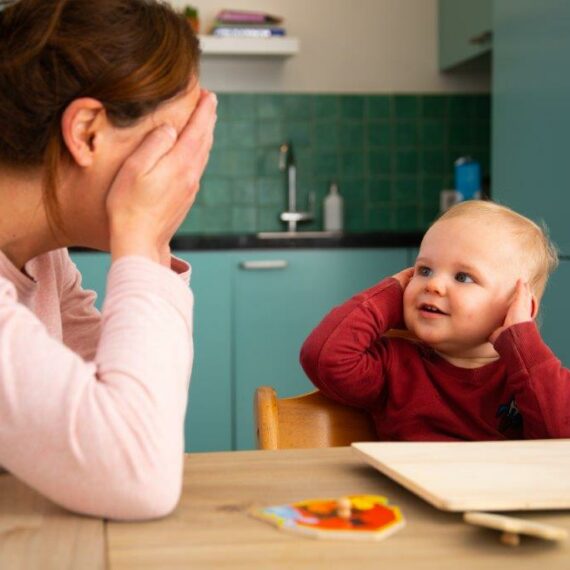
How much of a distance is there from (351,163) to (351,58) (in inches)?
16.5

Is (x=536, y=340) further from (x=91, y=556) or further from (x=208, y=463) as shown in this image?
(x=91, y=556)

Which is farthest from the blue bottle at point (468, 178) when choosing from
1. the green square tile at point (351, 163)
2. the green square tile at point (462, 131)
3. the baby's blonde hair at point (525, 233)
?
the baby's blonde hair at point (525, 233)

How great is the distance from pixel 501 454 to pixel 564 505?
0.17 meters

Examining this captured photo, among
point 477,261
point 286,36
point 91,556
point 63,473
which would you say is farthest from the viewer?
point 286,36

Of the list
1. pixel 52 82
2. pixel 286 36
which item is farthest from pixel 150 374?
pixel 286 36

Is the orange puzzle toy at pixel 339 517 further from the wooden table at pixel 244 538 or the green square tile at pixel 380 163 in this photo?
the green square tile at pixel 380 163

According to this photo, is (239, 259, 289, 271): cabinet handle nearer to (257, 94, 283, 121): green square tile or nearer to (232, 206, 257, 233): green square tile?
(232, 206, 257, 233): green square tile

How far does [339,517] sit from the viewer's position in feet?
2.86

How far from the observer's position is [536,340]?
149cm

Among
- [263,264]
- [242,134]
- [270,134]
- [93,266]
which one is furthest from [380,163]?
[93,266]

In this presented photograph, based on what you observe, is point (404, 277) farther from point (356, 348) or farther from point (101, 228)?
point (101, 228)

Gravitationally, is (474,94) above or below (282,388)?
above

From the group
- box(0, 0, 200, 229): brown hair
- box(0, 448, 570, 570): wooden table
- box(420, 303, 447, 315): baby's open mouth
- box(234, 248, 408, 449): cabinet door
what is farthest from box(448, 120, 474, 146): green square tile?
box(0, 448, 570, 570): wooden table

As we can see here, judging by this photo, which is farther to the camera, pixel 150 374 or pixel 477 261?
pixel 477 261
